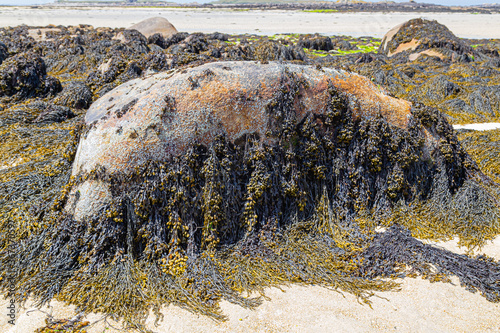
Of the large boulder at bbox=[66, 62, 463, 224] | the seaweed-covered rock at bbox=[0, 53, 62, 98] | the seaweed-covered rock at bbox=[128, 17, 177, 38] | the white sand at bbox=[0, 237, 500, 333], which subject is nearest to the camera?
the white sand at bbox=[0, 237, 500, 333]

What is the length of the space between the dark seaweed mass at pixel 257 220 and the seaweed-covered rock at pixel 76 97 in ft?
10.8

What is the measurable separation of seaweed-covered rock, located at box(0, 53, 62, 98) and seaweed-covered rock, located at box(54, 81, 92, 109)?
0.99 metres

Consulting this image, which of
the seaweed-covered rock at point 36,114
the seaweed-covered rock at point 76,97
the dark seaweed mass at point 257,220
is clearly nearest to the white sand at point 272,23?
the seaweed-covered rock at point 76,97

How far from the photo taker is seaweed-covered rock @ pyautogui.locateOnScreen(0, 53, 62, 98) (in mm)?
8949

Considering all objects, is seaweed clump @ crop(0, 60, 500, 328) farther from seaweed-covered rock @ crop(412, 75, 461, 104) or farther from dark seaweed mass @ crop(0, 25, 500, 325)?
seaweed-covered rock @ crop(412, 75, 461, 104)

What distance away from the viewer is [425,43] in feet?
57.2

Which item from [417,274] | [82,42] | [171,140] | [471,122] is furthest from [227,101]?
[82,42]

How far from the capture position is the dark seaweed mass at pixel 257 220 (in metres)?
3.45

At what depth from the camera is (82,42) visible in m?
17.1

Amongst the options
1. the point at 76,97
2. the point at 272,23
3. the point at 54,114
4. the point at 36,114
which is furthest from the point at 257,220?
the point at 272,23

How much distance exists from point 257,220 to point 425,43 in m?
18.5

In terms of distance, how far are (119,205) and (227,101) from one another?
6.25 feet

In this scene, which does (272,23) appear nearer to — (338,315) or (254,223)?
(254,223)

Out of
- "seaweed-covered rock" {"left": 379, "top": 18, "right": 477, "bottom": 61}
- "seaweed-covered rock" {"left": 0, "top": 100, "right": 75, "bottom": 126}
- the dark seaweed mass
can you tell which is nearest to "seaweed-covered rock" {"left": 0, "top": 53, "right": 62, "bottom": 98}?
"seaweed-covered rock" {"left": 0, "top": 100, "right": 75, "bottom": 126}
